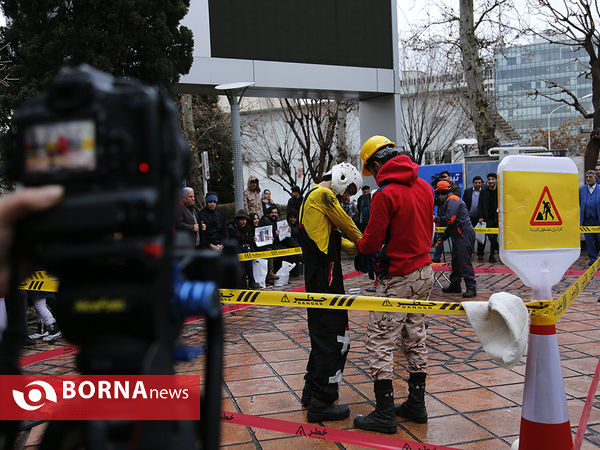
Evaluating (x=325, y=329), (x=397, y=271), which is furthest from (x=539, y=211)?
(x=325, y=329)

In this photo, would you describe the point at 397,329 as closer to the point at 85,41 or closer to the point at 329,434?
the point at 329,434

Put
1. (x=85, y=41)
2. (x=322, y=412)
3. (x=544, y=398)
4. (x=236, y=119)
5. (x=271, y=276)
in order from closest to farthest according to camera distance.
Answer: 1. (x=544, y=398)
2. (x=322, y=412)
3. (x=85, y=41)
4. (x=271, y=276)
5. (x=236, y=119)

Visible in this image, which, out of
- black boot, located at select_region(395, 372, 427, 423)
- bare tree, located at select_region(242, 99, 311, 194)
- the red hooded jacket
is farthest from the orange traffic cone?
bare tree, located at select_region(242, 99, 311, 194)

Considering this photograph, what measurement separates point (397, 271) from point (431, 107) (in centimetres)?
2546

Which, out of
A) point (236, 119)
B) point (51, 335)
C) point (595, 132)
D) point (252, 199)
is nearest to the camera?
point (51, 335)

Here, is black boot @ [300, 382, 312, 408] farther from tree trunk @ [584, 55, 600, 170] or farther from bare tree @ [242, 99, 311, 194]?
bare tree @ [242, 99, 311, 194]

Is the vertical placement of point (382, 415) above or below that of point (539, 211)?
below

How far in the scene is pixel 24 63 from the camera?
32.0ft

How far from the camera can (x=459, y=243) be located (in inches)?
346

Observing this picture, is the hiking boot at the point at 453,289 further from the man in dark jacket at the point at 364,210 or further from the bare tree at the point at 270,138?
the bare tree at the point at 270,138

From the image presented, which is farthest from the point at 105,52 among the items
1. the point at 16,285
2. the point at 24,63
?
the point at 16,285

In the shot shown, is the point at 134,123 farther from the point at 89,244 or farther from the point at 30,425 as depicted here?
the point at 30,425

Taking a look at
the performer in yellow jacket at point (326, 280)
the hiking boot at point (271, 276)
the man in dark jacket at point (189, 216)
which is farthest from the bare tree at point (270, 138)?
the performer in yellow jacket at point (326, 280)

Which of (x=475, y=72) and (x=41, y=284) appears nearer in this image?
(x=41, y=284)
